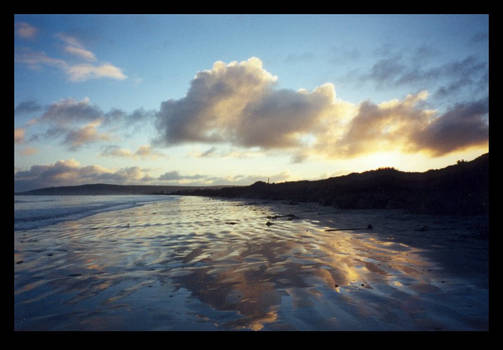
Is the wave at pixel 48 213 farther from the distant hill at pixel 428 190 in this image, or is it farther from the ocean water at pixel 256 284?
the distant hill at pixel 428 190

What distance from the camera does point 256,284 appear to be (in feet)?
15.1

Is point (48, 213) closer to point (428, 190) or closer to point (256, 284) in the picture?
point (256, 284)

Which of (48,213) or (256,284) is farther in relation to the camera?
(48,213)

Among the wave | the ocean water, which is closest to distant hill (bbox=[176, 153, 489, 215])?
the ocean water

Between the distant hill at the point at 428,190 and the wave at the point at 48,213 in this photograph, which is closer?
the distant hill at the point at 428,190

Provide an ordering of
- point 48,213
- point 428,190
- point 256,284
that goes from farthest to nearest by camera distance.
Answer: point 428,190 → point 48,213 → point 256,284

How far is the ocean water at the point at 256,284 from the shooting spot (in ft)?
10.9

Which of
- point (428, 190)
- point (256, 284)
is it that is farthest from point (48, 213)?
point (428, 190)

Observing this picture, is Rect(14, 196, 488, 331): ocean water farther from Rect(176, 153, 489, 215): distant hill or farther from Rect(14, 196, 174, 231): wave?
Rect(14, 196, 174, 231): wave

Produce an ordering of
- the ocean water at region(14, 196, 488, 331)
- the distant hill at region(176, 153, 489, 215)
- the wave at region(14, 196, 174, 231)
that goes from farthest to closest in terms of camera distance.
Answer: the wave at region(14, 196, 174, 231)
the distant hill at region(176, 153, 489, 215)
the ocean water at region(14, 196, 488, 331)

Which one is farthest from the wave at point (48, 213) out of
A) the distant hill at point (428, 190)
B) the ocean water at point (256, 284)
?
the distant hill at point (428, 190)

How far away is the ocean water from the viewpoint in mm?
3320
